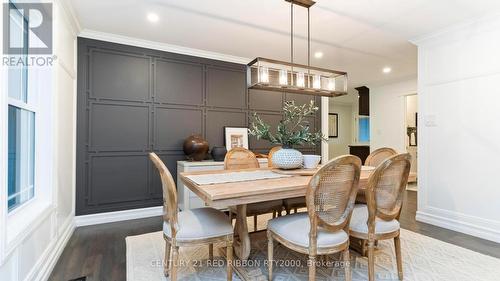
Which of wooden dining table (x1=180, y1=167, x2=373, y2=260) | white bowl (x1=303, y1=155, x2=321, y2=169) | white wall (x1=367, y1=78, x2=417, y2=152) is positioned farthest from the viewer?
white wall (x1=367, y1=78, x2=417, y2=152)

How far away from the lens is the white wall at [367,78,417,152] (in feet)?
18.5

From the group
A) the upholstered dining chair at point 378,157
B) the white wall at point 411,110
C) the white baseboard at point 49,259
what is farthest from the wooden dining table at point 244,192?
the white wall at point 411,110

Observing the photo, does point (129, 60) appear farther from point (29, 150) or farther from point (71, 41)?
point (29, 150)

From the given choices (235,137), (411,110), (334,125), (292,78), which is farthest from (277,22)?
(334,125)

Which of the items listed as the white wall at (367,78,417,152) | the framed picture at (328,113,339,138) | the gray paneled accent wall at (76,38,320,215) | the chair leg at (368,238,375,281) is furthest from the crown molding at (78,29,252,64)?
the framed picture at (328,113,339,138)

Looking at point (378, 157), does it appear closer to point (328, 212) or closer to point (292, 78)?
point (292, 78)

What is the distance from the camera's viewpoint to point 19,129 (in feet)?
6.26

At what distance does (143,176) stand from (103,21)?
205 cm

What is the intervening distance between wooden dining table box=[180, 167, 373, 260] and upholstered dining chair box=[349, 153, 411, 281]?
236mm

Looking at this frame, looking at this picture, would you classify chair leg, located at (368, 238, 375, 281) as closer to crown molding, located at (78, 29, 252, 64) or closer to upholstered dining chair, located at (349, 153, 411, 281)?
upholstered dining chair, located at (349, 153, 411, 281)

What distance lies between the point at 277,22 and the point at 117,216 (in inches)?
129

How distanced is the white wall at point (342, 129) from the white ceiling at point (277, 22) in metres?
4.76

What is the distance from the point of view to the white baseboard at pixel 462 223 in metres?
2.75

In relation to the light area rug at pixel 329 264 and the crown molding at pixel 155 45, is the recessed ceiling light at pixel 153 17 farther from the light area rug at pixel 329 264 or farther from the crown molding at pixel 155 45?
the light area rug at pixel 329 264
